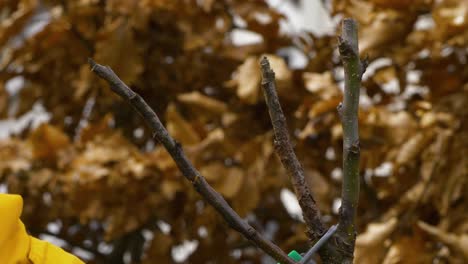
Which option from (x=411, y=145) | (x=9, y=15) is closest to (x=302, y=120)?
(x=411, y=145)

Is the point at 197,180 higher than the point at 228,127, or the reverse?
the point at 228,127

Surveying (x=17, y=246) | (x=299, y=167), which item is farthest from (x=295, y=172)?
(x=17, y=246)

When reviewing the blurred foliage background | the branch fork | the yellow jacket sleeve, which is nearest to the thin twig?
the branch fork

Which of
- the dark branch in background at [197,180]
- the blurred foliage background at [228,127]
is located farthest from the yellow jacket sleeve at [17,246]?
the blurred foliage background at [228,127]

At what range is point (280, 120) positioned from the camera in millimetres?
442

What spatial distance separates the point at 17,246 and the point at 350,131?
0.24 m

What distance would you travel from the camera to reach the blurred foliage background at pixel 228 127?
95 cm

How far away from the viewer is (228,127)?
1039 millimetres

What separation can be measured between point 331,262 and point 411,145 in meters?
0.53

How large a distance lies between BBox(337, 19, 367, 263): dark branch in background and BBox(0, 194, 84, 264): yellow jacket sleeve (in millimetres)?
187

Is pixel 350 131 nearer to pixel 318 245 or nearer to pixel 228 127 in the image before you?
pixel 318 245

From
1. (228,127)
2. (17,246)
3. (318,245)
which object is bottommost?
(318,245)

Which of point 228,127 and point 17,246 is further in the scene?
point 228,127

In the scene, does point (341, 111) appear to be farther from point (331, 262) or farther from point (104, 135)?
point (104, 135)
